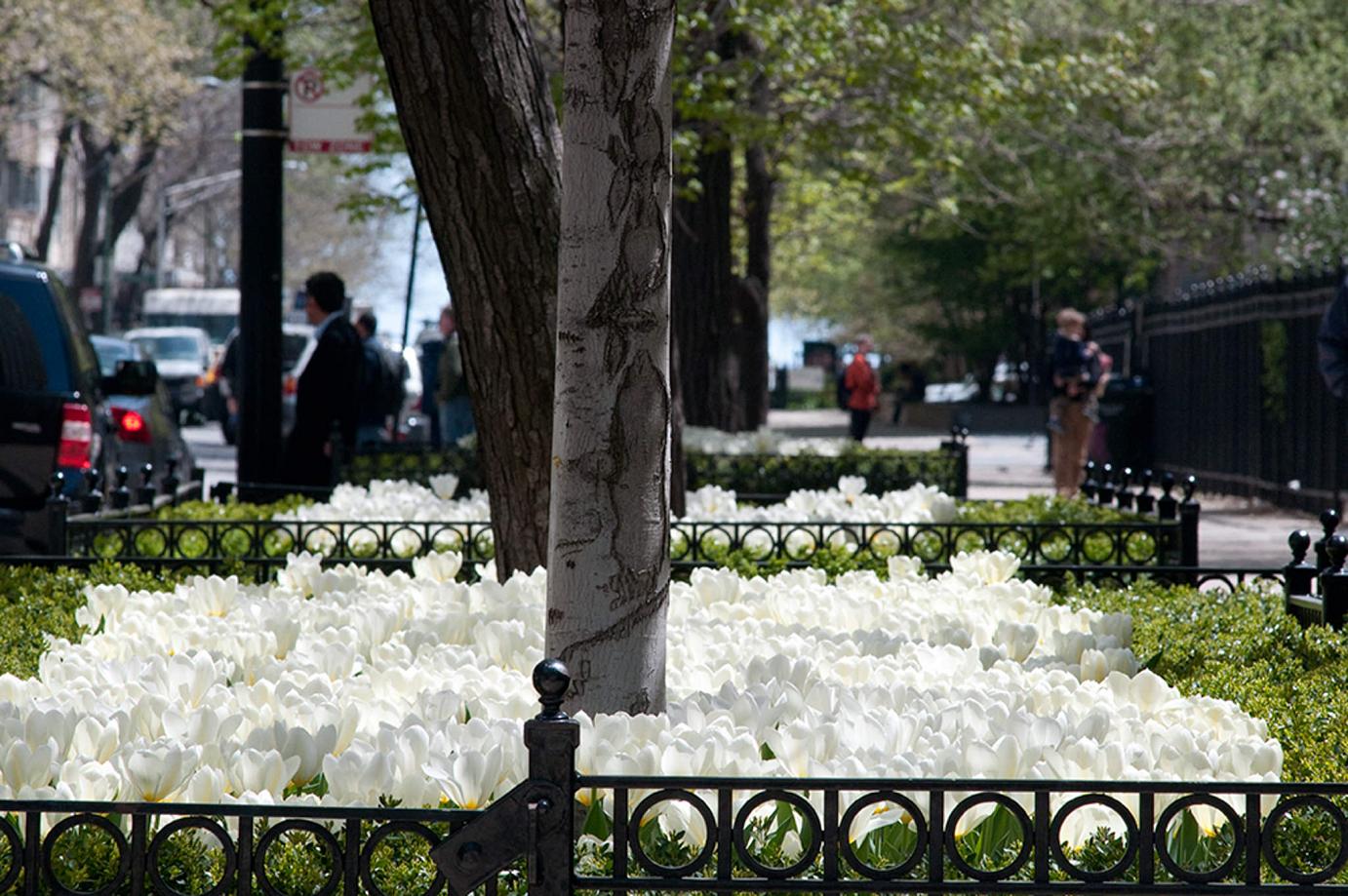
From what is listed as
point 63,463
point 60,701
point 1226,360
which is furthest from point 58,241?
point 60,701

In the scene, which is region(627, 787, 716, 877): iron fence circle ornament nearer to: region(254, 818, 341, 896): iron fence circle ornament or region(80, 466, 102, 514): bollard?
region(254, 818, 341, 896): iron fence circle ornament

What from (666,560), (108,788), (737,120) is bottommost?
(108,788)

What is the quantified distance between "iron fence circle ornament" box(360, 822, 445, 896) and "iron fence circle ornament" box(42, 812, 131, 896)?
374 mm

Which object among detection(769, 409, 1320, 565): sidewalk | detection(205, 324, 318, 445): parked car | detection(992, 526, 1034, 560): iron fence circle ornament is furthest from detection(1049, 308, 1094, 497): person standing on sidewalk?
detection(992, 526, 1034, 560): iron fence circle ornament

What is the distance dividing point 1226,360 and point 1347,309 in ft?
39.8

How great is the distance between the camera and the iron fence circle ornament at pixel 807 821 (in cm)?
324

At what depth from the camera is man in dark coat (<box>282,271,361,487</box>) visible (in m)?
12.0

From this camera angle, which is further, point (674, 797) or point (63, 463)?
point (63, 463)

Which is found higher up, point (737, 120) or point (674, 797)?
point (737, 120)

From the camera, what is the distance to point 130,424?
14.2 meters

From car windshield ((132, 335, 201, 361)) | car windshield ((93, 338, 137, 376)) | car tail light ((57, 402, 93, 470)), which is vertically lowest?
car tail light ((57, 402, 93, 470))

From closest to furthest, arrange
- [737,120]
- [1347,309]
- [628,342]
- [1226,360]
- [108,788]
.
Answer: [108,788]
[628,342]
[1347,309]
[737,120]
[1226,360]

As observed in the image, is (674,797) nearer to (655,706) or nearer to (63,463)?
(655,706)

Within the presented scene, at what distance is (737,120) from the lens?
1477 cm
